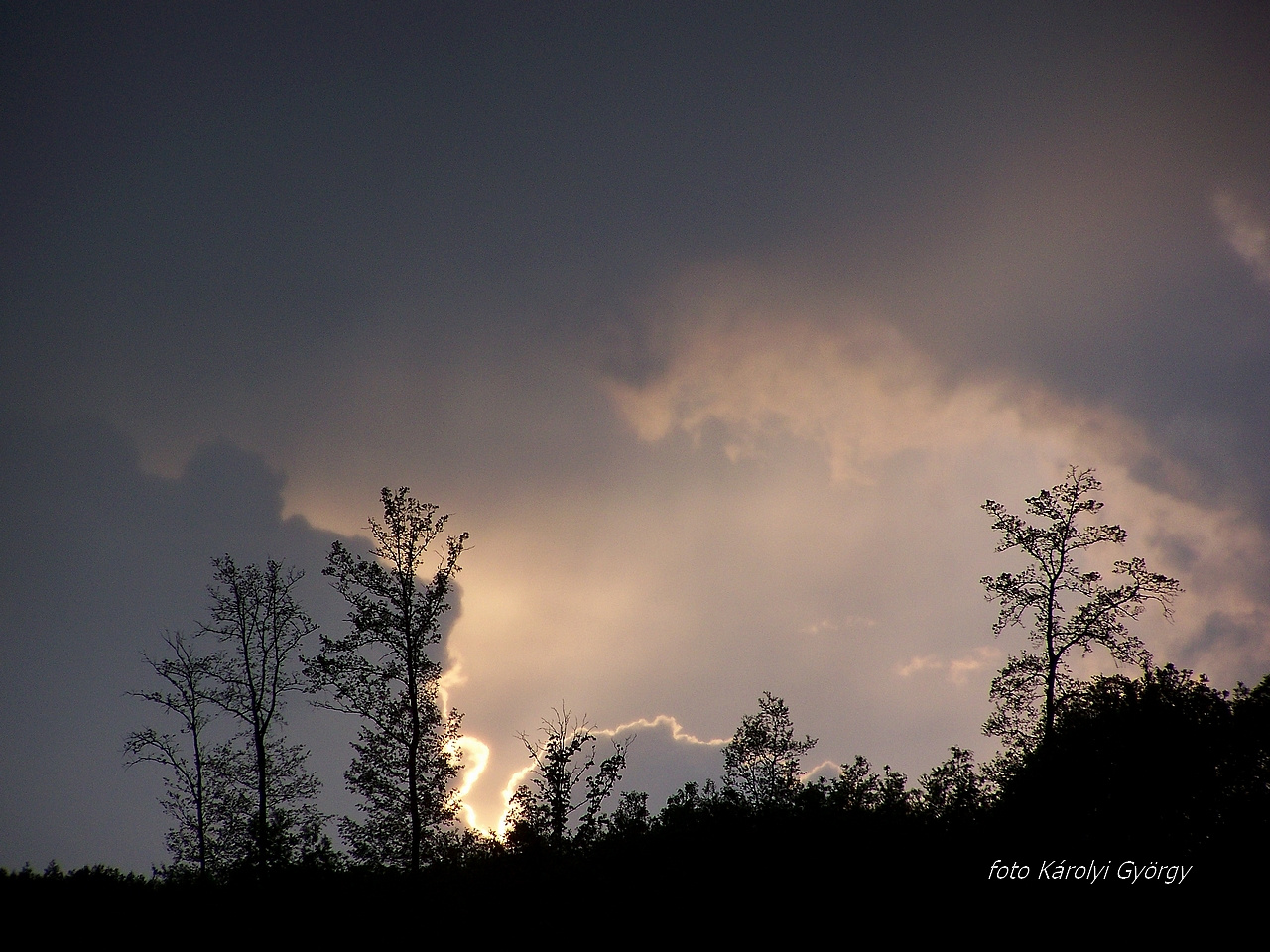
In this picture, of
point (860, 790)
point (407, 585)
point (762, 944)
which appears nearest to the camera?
point (762, 944)

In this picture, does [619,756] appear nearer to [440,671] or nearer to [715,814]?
[715,814]

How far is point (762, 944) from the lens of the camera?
15.5 metres

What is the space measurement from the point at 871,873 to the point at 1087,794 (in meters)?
11.8

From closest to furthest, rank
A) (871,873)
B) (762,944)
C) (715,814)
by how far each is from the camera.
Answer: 1. (762,944)
2. (871,873)
3. (715,814)

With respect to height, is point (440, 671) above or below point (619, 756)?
above

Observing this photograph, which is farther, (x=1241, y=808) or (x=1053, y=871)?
(x=1241, y=808)

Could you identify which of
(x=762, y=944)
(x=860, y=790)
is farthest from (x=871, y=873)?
(x=860, y=790)

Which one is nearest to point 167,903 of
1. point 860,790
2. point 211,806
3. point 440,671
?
point 440,671

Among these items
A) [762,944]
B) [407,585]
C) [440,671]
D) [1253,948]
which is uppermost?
[407,585]

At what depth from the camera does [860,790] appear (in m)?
37.5

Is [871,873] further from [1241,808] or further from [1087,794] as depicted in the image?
[1241,808]

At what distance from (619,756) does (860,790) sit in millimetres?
21349

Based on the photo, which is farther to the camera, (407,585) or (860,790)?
(860,790)

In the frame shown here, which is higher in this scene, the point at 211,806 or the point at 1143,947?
the point at 211,806
